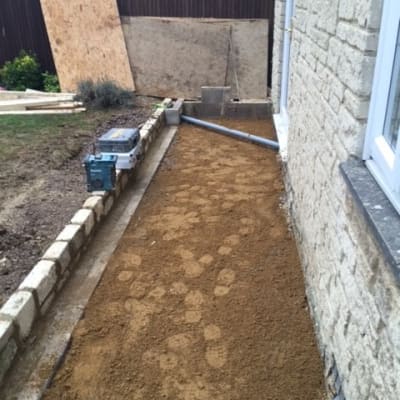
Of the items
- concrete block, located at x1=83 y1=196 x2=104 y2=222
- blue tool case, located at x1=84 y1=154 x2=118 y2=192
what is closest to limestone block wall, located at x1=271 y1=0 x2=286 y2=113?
blue tool case, located at x1=84 y1=154 x2=118 y2=192

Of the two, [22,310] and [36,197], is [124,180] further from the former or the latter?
[22,310]

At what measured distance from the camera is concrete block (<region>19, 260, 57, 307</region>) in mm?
2645

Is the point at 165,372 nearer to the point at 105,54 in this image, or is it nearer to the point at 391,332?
the point at 391,332

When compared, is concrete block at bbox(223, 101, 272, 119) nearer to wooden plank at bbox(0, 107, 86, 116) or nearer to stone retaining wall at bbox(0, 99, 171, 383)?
wooden plank at bbox(0, 107, 86, 116)

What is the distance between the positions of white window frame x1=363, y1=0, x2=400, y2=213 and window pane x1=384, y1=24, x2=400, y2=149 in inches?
0.6

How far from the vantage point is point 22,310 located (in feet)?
8.09

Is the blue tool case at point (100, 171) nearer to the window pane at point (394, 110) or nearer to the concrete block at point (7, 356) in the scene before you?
the concrete block at point (7, 356)

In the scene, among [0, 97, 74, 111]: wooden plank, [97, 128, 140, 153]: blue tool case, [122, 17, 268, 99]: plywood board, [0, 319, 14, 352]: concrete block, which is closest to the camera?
[0, 319, 14, 352]: concrete block

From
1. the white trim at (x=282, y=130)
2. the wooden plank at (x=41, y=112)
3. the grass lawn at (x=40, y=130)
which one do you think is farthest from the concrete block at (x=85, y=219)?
the wooden plank at (x=41, y=112)

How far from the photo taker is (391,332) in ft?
4.71

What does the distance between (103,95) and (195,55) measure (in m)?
1.92

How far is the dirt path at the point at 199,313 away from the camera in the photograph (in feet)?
7.59

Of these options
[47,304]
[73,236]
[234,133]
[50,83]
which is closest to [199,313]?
[47,304]

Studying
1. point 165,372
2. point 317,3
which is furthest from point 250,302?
point 317,3
